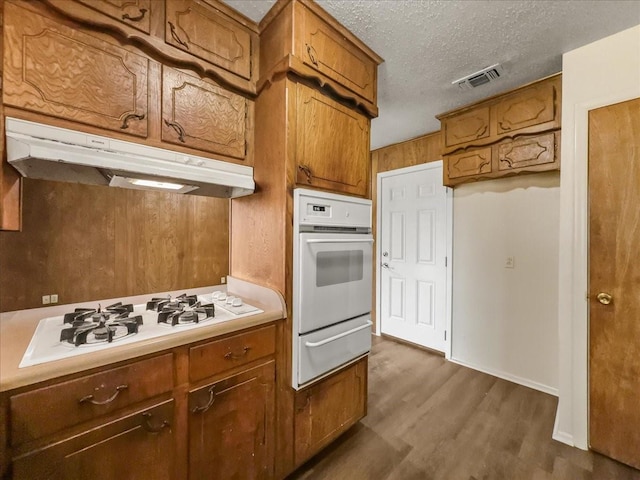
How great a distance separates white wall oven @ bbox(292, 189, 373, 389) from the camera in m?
1.39

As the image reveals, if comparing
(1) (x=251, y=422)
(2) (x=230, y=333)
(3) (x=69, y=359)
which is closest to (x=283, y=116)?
(2) (x=230, y=333)

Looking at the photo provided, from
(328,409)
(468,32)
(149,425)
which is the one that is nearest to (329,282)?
(328,409)

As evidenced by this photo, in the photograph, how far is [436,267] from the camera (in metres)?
2.96

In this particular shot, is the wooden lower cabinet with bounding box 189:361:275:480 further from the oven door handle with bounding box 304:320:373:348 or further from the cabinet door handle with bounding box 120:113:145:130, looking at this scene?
the cabinet door handle with bounding box 120:113:145:130

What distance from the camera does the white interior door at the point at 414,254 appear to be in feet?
9.61

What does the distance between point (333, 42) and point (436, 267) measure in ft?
7.69

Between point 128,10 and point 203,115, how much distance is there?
0.48m

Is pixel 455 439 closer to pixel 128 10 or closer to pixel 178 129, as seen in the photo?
pixel 178 129

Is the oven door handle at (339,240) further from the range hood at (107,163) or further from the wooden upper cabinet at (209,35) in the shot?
the wooden upper cabinet at (209,35)

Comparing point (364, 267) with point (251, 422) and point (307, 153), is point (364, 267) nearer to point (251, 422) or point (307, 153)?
point (307, 153)

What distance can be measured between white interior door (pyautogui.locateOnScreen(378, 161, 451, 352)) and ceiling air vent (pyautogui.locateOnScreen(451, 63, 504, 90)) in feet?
3.10

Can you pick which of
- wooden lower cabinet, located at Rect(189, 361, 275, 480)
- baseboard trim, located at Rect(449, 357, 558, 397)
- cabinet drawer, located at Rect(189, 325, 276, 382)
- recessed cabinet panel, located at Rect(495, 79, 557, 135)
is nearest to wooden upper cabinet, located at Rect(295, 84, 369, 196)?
cabinet drawer, located at Rect(189, 325, 276, 382)

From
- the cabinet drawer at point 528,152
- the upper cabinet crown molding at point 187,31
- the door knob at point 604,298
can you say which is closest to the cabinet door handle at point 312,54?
the upper cabinet crown molding at point 187,31

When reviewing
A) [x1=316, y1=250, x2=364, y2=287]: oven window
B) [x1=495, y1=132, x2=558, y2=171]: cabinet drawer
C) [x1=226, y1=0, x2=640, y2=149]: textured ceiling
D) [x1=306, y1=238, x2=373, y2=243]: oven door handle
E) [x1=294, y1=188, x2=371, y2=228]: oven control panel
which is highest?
[x1=226, y1=0, x2=640, y2=149]: textured ceiling
